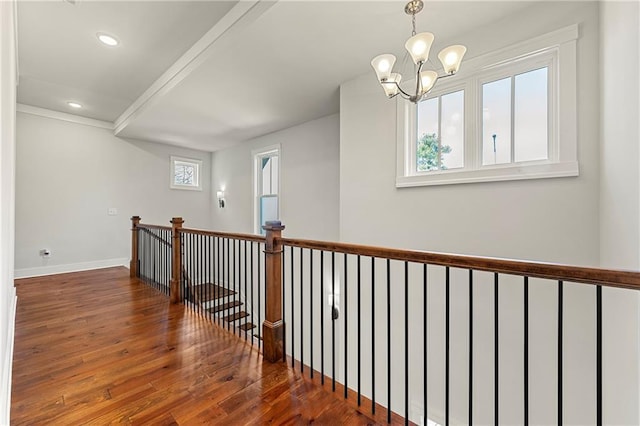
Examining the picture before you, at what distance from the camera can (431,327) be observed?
9.04 feet

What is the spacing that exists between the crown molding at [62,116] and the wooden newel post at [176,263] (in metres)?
3.75

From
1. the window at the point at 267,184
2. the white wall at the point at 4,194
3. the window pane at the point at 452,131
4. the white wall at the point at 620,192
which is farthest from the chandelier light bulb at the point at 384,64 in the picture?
the window at the point at 267,184

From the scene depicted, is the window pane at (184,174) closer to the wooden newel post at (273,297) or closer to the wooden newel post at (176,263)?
the wooden newel post at (176,263)

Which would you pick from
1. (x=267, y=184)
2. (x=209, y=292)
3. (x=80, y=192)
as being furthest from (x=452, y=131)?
(x=80, y=192)

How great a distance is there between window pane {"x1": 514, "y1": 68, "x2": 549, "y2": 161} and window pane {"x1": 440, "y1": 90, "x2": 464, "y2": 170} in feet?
1.43

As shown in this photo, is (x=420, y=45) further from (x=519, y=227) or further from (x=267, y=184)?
(x=267, y=184)

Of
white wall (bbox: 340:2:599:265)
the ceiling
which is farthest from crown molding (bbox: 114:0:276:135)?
white wall (bbox: 340:2:599:265)

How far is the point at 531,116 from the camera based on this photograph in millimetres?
2340

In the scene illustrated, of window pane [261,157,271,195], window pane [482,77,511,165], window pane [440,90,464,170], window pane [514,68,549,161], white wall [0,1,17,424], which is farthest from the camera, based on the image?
window pane [261,157,271,195]

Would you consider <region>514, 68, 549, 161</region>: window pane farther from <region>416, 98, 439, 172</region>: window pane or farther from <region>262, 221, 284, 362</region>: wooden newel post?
<region>262, 221, 284, 362</region>: wooden newel post

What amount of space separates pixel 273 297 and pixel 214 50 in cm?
248

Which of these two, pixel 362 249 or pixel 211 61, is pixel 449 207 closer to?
pixel 362 249

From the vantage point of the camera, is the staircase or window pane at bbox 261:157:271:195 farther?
window pane at bbox 261:157:271:195

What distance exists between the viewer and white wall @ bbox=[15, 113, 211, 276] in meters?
4.75
